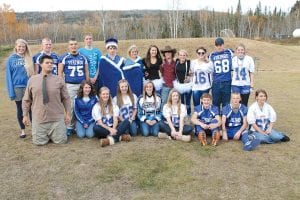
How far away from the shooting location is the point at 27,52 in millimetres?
7312

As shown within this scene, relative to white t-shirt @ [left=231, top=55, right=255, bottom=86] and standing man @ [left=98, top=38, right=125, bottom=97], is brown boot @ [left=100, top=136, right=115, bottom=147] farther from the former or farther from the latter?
white t-shirt @ [left=231, top=55, right=255, bottom=86]

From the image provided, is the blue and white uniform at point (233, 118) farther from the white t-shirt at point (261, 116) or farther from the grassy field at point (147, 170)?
the grassy field at point (147, 170)

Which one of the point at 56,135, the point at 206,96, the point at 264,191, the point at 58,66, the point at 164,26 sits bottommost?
the point at 264,191

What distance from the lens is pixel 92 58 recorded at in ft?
26.1

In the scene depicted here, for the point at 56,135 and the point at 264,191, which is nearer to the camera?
the point at 264,191

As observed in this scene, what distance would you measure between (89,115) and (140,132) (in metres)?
1.09

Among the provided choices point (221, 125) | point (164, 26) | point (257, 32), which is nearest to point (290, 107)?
point (221, 125)

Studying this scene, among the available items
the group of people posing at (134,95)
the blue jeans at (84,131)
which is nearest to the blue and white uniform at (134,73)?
the group of people posing at (134,95)

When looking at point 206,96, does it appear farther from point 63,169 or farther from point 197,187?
point 63,169

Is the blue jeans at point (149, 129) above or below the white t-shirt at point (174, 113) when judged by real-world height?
below

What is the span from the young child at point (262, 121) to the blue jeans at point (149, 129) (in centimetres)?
178

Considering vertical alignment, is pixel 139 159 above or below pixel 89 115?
below

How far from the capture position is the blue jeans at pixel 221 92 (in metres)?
7.82

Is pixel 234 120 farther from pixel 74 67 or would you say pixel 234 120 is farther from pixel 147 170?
pixel 74 67
